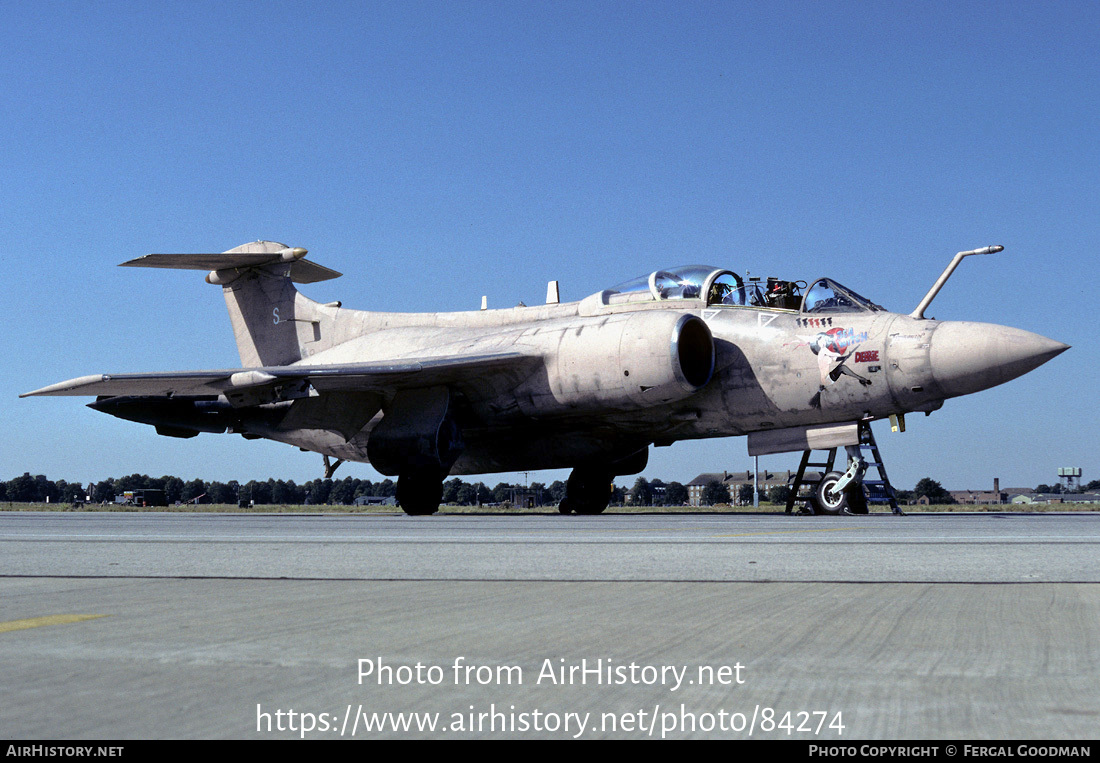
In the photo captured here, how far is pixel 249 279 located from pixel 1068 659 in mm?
24080

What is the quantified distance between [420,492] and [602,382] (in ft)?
12.8

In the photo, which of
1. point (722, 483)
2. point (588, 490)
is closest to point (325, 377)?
point (588, 490)

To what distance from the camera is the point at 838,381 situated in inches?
603

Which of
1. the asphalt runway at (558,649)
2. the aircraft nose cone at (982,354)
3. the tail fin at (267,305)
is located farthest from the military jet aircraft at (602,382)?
the asphalt runway at (558,649)

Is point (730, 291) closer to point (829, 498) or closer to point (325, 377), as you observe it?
point (829, 498)

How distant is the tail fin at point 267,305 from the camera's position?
23.6 metres

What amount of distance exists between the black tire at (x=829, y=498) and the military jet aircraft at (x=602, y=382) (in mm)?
49

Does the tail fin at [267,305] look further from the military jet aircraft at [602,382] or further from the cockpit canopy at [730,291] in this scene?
the cockpit canopy at [730,291]

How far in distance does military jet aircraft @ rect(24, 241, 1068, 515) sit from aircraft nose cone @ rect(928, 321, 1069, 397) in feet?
0.07

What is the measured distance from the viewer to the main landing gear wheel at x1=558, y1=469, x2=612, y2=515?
1995 cm

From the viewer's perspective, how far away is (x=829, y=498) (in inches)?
611
